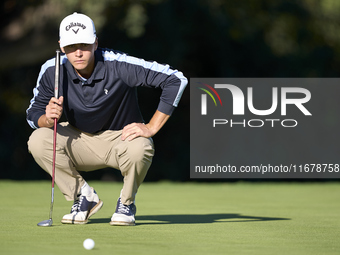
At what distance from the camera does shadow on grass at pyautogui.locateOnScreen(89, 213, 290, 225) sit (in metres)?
5.89

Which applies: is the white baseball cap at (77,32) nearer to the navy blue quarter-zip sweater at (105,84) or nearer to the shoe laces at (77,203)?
the navy blue quarter-zip sweater at (105,84)

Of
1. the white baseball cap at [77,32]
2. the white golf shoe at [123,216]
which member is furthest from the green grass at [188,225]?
the white baseball cap at [77,32]

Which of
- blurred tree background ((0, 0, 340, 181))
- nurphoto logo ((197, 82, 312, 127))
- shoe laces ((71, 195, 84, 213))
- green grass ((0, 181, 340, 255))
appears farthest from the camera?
blurred tree background ((0, 0, 340, 181))

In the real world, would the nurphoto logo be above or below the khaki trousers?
above

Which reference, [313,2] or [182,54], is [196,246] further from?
[313,2]

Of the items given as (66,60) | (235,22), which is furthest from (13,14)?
(66,60)

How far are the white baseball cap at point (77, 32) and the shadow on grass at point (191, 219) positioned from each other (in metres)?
1.54

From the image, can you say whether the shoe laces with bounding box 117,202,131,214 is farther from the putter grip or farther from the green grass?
the putter grip

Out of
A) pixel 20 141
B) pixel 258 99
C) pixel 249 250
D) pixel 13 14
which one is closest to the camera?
pixel 249 250

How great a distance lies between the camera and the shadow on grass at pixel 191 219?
19.3ft

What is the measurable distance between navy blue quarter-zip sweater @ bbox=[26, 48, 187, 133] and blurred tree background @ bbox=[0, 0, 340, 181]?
667cm

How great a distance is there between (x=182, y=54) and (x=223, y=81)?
10.6ft

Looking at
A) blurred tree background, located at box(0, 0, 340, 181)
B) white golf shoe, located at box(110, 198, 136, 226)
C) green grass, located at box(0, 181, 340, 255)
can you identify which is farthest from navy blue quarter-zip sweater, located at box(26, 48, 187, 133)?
blurred tree background, located at box(0, 0, 340, 181)

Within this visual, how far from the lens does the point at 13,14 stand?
14250mm
